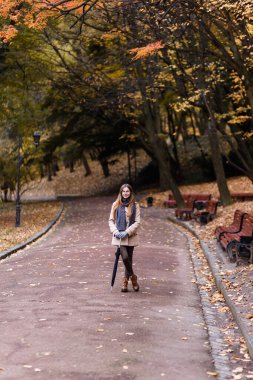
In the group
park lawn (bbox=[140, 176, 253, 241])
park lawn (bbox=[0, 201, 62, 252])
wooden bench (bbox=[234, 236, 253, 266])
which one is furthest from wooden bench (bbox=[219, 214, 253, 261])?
park lawn (bbox=[0, 201, 62, 252])

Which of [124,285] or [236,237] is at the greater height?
[236,237]

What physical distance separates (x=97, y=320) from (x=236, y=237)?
6.52 metres

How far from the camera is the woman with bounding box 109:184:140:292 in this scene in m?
11.1

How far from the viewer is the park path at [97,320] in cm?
662

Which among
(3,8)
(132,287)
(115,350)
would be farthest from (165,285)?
(3,8)

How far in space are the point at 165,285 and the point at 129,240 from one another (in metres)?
1.46

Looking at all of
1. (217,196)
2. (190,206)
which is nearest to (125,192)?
(190,206)

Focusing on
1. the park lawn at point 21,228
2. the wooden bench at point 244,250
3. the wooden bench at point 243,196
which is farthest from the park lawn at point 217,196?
the wooden bench at point 244,250

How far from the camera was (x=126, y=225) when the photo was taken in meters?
11.2

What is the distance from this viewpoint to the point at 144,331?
26.8 feet

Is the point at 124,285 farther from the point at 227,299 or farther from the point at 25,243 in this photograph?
the point at 25,243

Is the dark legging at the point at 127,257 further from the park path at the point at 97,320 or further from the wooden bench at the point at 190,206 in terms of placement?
the wooden bench at the point at 190,206

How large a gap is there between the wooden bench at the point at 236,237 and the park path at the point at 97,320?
0.96 meters

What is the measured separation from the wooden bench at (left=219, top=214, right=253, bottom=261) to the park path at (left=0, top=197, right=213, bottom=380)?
96 centimetres
